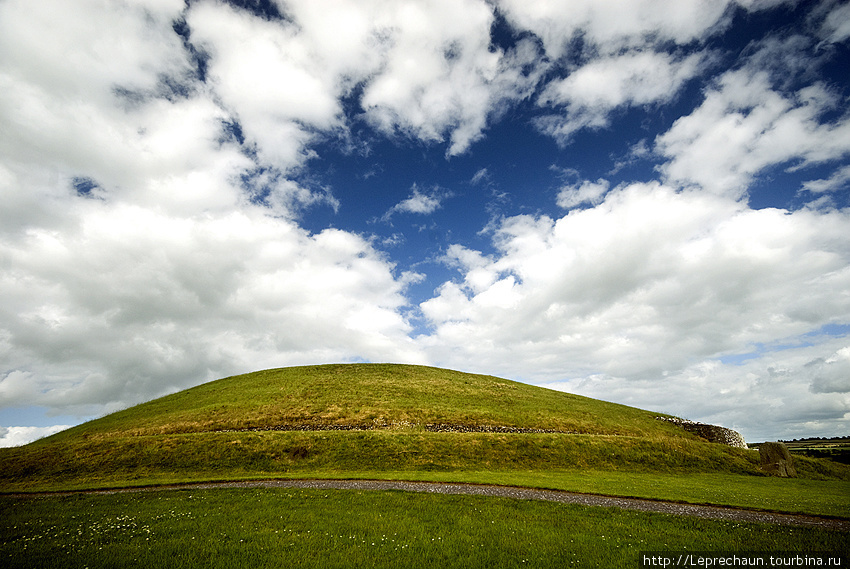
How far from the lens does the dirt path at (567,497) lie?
20031 millimetres

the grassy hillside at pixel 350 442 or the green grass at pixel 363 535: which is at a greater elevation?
the grassy hillside at pixel 350 442

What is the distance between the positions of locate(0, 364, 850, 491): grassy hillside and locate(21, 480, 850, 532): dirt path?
494cm

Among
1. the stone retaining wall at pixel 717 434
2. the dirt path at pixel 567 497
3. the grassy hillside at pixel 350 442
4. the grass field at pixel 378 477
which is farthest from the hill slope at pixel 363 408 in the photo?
the dirt path at pixel 567 497

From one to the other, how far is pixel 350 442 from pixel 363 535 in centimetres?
3614

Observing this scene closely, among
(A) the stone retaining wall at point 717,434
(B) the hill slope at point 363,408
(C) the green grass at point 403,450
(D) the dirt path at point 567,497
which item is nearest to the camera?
(D) the dirt path at point 567,497

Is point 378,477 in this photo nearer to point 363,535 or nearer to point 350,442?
point 350,442

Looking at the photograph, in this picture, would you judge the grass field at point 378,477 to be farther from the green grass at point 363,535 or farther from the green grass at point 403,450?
the green grass at point 403,450

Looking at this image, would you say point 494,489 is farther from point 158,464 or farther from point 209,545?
point 158,464

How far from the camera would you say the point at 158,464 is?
42375 mm

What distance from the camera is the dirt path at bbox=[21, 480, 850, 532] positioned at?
2003 centimetres

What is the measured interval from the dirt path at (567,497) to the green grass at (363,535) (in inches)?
109

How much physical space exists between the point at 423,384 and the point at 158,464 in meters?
53.0

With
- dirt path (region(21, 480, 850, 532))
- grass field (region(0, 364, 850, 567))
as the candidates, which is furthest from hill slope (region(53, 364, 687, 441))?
dirt path (region(21, 480, 850, 532))

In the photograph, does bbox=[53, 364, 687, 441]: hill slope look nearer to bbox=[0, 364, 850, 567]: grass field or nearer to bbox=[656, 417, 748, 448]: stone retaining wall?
bbox=[0, 364, 850, 567]: grass field
